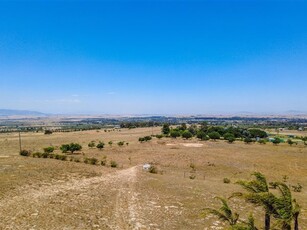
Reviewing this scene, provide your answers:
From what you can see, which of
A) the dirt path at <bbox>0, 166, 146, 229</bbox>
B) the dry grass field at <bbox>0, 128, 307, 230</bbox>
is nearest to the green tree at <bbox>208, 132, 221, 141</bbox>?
the dry grass field at <bbox>0, 128, 307, 230</bbox>

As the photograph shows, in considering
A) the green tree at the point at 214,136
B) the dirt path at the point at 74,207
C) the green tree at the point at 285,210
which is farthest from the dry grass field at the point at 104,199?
the green tree at the point at 214,136

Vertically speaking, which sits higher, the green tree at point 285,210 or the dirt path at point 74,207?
the green tree at point 285,210

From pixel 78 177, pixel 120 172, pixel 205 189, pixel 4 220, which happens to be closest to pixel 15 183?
pixel 78 177

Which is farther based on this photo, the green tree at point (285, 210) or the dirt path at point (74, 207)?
the dirt path at point (74, 207)

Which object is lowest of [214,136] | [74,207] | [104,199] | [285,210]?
[214,136]

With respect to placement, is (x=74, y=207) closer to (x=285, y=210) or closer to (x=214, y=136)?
(x=285, y=210)

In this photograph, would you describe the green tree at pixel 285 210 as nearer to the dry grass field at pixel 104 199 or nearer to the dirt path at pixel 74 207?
the dry grass field at pixel 104 199

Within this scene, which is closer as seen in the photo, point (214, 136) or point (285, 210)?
point (285, 210)

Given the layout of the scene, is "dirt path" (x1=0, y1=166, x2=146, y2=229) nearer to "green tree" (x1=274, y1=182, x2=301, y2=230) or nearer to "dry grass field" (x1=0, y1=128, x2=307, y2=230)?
"dry grass field" (x1=0, y1=128, x2=307, y2=230)

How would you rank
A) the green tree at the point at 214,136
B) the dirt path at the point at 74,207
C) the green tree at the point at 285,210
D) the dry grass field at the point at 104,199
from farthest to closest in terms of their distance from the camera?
the green tree at the point at 214,136 → the dry grass field at the point at 104,199 → the dirt path at the point at 74,207 → the green tree at the point at 285,210

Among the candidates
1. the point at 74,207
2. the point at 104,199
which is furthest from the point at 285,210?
the point at 104,199

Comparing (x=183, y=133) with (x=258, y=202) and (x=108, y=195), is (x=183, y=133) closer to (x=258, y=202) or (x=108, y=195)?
(x=108, y=195)
